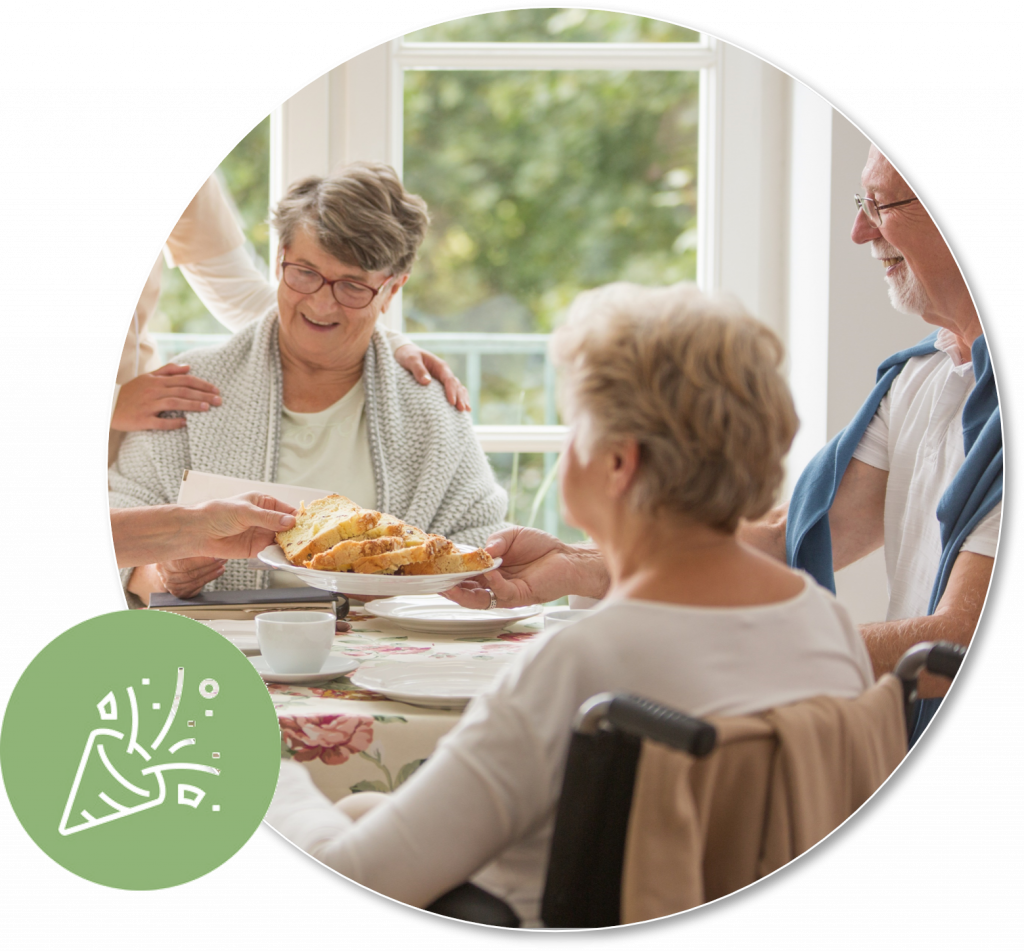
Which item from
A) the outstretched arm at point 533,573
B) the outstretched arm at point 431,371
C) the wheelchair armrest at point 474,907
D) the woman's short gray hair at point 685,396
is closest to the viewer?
the woman's short gray hair at point 685,396

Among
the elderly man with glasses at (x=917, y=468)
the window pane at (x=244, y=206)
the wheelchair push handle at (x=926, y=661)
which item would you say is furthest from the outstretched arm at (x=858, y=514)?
the window pane at (x=244, y=206)

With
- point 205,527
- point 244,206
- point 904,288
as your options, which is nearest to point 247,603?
point 205,527

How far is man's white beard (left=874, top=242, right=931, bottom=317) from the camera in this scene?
1029 millimetres

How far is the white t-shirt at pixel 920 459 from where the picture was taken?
3.32 ft

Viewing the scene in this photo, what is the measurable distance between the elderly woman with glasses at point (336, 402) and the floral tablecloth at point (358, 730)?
0.54 ft

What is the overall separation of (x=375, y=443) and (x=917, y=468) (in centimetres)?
53

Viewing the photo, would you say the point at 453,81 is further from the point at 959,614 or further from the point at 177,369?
the point at 959,614

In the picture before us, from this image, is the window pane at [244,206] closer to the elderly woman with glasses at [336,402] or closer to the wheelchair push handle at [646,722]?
the elderly woman with glasses at [336,402]

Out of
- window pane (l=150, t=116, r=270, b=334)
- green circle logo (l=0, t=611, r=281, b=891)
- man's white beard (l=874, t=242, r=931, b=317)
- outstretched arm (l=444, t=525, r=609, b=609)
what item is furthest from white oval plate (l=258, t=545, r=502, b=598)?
man's white beard (l=874, t=242, r=931, b=317)

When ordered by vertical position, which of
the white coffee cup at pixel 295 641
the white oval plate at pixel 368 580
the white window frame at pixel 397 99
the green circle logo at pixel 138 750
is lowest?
the green circle logo at pixel 138 750

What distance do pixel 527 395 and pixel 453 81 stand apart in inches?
13.9

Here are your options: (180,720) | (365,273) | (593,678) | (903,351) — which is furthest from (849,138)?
(180,720)

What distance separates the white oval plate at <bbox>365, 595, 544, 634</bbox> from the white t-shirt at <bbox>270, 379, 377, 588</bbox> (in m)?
0.11

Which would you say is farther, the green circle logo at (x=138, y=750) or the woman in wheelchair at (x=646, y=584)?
the green circle logo at (x=138, y=750)
